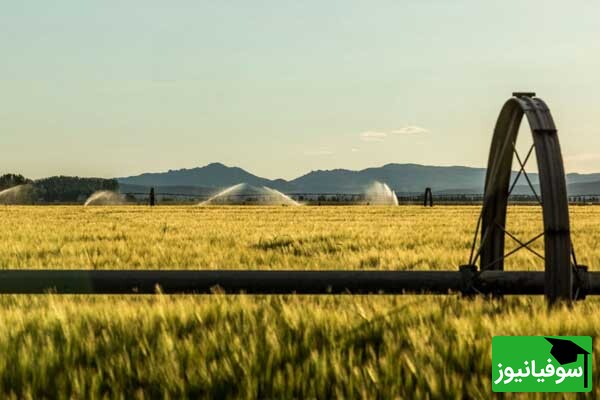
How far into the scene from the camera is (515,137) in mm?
6543

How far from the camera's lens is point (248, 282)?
595 centimetres

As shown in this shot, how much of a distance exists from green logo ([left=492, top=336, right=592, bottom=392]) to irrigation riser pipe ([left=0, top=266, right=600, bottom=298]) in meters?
1.61

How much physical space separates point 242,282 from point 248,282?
1.9 inches

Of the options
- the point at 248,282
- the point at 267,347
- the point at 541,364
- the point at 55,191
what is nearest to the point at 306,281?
the point at 248,282

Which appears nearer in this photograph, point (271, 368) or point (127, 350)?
point (271, 368)

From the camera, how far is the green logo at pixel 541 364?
152 inches

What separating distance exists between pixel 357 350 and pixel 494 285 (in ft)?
5.69

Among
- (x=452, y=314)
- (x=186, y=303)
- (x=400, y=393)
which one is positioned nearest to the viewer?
(x=400, y=393)

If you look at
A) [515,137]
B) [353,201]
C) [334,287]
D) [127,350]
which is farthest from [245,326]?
[353,201]

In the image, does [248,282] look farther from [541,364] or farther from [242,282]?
[541,364]

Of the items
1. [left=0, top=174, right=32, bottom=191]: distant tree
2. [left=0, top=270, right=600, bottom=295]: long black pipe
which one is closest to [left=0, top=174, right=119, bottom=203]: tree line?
[left=0, top=174, right=32, bottom=191]: distant tree

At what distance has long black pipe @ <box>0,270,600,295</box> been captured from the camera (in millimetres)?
5957

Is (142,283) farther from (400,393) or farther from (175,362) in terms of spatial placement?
(400,393)

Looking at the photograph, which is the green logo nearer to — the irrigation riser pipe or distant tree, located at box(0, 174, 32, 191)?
the irrigation riser pipe
